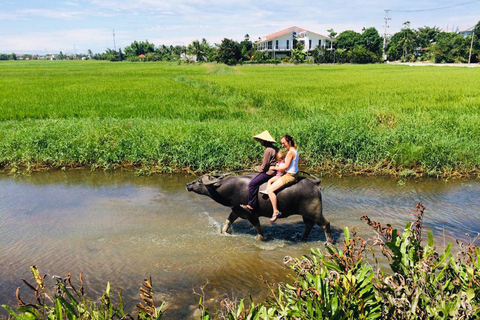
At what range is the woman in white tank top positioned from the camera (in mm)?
4727

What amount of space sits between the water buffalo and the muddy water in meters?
0.40

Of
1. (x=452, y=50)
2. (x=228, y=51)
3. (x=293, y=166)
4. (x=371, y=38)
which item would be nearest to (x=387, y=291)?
(x=293, y=166)

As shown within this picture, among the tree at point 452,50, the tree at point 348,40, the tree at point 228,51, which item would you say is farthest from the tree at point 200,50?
the tree at point 452,50

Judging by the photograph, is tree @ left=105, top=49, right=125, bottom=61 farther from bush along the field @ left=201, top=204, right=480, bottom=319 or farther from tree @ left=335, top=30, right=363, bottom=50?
bush along the field @ left=201, top=204, right=480, bottom=319

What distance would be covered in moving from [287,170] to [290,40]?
222 feet

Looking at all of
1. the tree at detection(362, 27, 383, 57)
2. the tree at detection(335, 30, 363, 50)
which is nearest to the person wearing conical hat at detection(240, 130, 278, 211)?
the tree at detection(335, 30, 363, 50)

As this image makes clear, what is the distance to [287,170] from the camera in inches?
189

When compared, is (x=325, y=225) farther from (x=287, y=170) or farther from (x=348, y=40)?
(x=348, y=40)

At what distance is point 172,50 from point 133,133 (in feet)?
285

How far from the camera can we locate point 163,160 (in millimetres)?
8656

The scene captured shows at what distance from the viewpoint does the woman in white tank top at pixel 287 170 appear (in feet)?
15.5

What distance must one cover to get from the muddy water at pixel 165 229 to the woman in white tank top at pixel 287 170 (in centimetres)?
80

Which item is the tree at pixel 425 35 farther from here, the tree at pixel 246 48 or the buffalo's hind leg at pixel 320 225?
the buffalo's hind leg at pixel 320 225

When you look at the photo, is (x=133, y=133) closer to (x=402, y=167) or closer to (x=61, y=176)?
(x=61, y=176)
